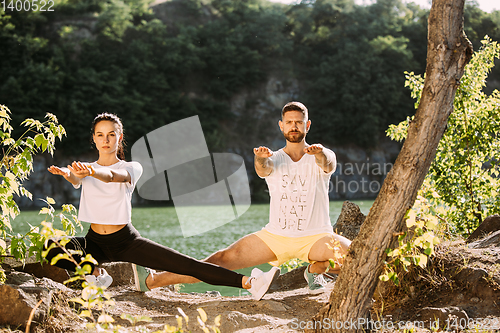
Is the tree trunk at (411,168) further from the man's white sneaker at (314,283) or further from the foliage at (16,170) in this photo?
the foliage at (16,170)

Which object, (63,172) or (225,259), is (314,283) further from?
(63,172)

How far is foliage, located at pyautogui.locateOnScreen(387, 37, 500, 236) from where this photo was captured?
6.07 metres

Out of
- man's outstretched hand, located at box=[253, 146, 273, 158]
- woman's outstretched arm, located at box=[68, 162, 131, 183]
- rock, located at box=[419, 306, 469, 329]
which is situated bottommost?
rock, located at box=[419, 306, 469, 329]

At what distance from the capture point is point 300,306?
387cm

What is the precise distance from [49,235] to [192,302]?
1.83 meters

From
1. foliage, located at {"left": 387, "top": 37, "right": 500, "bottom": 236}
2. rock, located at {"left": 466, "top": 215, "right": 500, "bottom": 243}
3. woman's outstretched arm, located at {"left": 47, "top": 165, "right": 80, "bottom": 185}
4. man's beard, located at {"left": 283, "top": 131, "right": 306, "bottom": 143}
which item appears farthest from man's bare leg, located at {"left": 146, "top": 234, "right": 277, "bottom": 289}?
foliage, located at {"left": 387, "top": 37, "right": 500, "bottom": 236}

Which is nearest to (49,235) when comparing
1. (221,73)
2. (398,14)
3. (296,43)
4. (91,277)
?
(91,277)

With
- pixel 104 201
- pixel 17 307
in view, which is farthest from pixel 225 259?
pixel 17 307

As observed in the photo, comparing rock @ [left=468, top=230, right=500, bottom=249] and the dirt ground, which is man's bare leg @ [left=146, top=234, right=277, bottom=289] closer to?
the dirt ground

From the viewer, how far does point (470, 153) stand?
6191 millimetres

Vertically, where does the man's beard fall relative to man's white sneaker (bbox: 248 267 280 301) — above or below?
above

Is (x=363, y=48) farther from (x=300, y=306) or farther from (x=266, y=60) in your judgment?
(x=300, y=306)

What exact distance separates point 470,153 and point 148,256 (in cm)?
458

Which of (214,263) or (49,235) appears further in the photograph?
(214,263)
